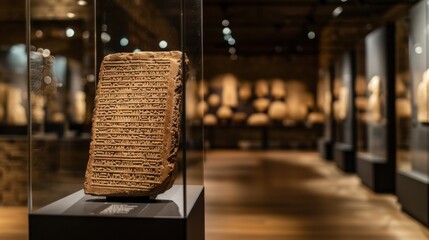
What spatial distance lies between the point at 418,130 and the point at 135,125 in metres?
3.79

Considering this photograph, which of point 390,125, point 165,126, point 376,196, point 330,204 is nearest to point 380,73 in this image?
point 390,125

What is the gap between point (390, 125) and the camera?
7.11m

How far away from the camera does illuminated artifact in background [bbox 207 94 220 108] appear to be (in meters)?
15.8

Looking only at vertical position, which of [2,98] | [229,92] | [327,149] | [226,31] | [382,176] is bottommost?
[382,176]

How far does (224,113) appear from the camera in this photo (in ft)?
51.3

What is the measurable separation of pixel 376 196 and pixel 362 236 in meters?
2.46

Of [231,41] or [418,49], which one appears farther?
[231,41]

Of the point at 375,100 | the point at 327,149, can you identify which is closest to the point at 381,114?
the point at 375,100

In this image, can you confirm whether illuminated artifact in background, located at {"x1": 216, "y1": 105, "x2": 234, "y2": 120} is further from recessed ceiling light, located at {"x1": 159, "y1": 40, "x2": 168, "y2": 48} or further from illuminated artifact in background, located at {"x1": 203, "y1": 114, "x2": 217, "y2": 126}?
recessed ceiling light, located at {"x1": 159, "y1": 40, "x2": 168, "y2": 48}

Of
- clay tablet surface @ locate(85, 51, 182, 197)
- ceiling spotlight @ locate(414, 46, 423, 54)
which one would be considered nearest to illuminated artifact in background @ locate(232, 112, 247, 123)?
ceiling spotlight @ locate(414, 46, 423, 54)

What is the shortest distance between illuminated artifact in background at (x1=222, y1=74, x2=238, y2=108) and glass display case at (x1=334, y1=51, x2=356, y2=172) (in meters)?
5.12

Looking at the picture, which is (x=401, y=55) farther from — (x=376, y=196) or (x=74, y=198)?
(x=74, y=198)

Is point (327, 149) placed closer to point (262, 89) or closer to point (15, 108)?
point (262, 89)

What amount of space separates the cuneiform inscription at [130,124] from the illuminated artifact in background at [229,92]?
13.1m
